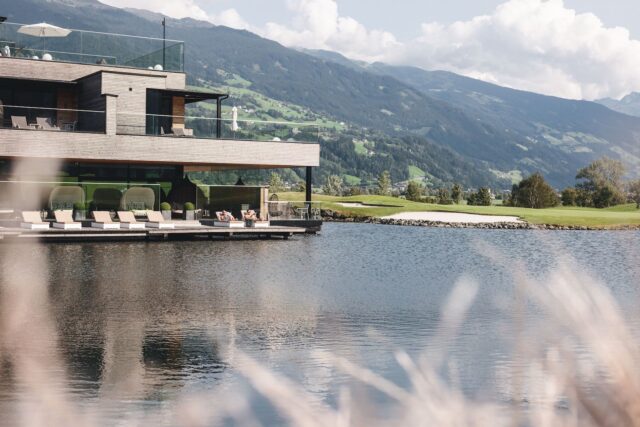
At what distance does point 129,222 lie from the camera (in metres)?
34.7

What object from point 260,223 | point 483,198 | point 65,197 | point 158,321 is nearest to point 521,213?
point 483,198

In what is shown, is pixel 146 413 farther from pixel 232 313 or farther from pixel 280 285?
pixel 280 285

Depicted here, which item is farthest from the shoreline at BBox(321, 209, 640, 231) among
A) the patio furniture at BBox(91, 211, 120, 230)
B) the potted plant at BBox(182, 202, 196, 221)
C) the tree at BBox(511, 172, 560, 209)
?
the patio furniture at BBox(91, 211, 120, 230)

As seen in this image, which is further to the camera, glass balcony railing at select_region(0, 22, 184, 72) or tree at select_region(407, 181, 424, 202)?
tree at select_region(407, 181, 424, 202)

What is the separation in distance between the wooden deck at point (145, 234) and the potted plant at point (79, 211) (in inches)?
42.6

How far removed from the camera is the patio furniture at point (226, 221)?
1486 inches

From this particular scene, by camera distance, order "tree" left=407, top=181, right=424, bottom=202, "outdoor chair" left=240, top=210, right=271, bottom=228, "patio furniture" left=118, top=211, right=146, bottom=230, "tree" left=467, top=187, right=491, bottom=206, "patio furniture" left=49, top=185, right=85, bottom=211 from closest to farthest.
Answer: "patio furniture" left=49, top=185, right=85, bottom=211 < "patio furniture" left=118, top=211, right=146, bottom=230 < "outdoor chair" left=240, top=210, right=271, bottom=228 < "tree" left=467, top=187, right=491, bottom=206 < "tree" left=407, top=181, right=424, bottom=202

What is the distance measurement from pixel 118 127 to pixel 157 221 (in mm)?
4931

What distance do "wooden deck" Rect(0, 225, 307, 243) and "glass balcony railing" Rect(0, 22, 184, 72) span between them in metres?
9.75

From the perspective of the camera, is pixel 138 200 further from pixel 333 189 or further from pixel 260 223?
pixel 333 189

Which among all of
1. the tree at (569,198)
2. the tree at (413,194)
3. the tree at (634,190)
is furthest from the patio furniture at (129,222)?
the tree at (634,190)

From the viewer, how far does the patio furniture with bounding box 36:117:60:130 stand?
36.3 metres

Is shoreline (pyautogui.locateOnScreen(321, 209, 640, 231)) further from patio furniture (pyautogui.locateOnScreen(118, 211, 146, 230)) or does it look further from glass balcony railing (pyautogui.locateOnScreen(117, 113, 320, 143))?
patio furniture (pyautogui.locateOnScreen(118, 211, 146, 230))

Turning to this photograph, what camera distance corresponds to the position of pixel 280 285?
65.9 feet
